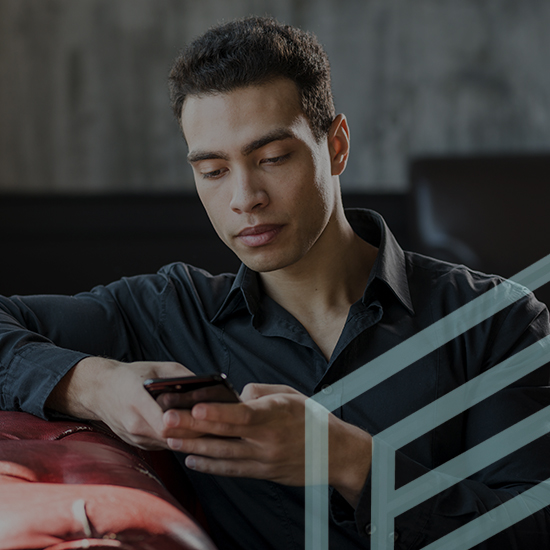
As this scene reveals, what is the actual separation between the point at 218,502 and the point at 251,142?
68 cm

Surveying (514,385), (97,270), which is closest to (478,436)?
(514,385)

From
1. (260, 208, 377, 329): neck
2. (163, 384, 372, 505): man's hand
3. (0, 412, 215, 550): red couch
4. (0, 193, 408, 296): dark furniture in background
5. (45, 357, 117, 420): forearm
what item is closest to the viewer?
(0, 412, 215, 550): red couch

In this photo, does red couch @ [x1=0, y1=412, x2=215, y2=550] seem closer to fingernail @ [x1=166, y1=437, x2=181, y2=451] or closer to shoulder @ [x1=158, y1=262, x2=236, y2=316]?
fingernail @ [x1=166, y1=437, x2=181, y2=451]

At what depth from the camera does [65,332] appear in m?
1.26

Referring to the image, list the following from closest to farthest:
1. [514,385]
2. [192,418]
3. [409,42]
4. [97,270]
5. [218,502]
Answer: [192,418] < [514,385] < [218,502] < [97,270] < [409,42]

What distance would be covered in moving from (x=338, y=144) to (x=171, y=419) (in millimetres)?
823

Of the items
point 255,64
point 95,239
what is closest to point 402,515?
point 255,64

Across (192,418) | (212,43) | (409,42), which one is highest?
(409,42)

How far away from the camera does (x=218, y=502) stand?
48.2 inches

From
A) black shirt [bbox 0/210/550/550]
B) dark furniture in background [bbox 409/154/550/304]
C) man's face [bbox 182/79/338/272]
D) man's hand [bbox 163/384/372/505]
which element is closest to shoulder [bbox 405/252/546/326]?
black shirt [bbox 0/210/550/550]

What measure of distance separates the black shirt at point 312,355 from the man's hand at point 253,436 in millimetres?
156

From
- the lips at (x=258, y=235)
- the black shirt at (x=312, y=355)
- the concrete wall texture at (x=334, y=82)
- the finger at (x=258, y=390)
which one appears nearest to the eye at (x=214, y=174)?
the lips at (x=258, y=235)

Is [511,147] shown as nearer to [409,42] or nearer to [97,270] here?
[409,42]

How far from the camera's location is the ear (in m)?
1.36
